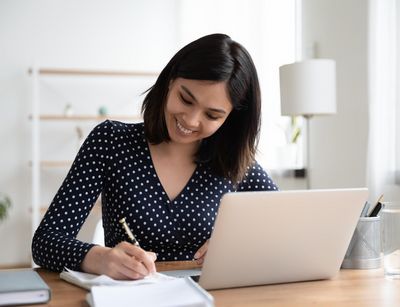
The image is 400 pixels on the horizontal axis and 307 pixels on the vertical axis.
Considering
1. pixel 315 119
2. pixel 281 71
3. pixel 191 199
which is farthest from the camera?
pixel 315 119

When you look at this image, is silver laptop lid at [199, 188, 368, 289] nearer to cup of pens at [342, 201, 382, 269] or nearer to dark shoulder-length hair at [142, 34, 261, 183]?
cup of pens at [342, 201, 382, 269]

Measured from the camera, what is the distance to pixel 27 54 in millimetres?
4664

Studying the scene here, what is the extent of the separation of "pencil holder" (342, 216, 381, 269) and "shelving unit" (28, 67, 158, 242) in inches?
127

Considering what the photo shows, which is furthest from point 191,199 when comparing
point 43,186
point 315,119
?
point 43,186

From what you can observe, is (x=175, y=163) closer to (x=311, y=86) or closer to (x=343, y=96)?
(x=311, y=86)

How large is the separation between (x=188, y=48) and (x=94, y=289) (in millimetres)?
707

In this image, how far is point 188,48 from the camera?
151 cm

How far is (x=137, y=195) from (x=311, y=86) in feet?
6.11

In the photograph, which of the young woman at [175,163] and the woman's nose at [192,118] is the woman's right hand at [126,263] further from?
the woman's nose at [192,118]

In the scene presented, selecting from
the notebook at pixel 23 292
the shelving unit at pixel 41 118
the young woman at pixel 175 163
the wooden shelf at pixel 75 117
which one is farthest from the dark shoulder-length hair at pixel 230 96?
the wooden shelf at pixel 75 117


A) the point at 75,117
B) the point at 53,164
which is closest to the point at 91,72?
the point at 75,117

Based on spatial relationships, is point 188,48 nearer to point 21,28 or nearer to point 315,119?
point 315,119

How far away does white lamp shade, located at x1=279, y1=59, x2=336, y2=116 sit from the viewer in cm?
320

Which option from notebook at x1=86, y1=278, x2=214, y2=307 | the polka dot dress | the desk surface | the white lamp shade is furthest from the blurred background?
notebook at x1=86, y1=278, x2=214, y2=307
